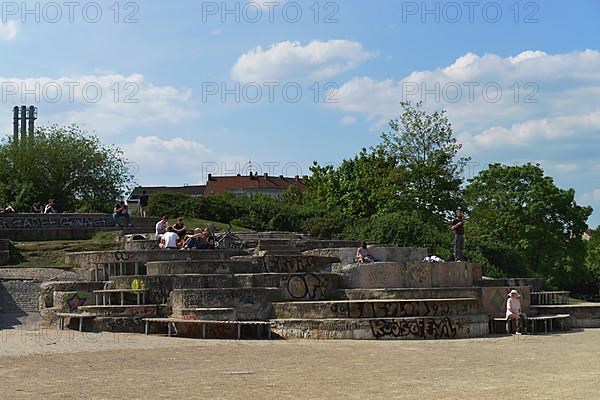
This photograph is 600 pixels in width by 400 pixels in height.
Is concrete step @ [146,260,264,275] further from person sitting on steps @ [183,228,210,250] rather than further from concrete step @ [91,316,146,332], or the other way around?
person sitting on steps @ [183,228,210,250]

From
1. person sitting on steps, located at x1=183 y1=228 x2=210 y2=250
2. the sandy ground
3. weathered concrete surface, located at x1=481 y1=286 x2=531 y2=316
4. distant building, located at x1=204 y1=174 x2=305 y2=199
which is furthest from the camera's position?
distant building, located at x1=204 y1=174 x2=305 y2=199

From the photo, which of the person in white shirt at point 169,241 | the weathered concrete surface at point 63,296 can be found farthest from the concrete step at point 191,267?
the person in white shirt at point 169,241

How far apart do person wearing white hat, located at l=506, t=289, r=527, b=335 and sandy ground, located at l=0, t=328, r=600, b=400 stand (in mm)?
1997

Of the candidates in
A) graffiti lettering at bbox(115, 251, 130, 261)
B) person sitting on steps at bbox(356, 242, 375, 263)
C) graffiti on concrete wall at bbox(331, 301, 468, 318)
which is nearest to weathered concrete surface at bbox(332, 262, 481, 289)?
person sitting on steps at bbox(356, 242, 375, 263)

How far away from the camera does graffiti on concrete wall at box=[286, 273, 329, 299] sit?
2442cm

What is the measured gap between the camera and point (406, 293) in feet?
77.2

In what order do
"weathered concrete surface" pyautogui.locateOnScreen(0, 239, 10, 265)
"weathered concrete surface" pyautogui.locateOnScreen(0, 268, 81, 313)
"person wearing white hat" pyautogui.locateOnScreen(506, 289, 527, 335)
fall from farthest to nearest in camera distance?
"weathered concrete surface" pyautogui.locateOnScreen(0, 239, 10, 265) < "weathered concrete surface" pyautogui.locateOnScreen(0, 268, 81, 313) < "person wearing white hat" pyautogui.locateOnScreen(506, 289, 527, 335)

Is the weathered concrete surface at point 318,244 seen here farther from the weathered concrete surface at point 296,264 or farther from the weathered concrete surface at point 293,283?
the weathered concrete surface at point 293,283

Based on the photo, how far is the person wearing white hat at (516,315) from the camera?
2386cm

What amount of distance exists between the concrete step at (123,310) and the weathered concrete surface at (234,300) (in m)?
0.59

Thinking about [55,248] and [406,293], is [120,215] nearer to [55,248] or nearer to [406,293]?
[55,248]

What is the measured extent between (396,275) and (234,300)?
4758 mm

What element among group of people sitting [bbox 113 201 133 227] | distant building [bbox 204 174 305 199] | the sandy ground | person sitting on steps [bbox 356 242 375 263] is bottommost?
the sandy ground

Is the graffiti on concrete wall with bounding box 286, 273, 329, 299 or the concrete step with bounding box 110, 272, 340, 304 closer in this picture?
the concrete step with bounding box 110, 272, 340, 304
